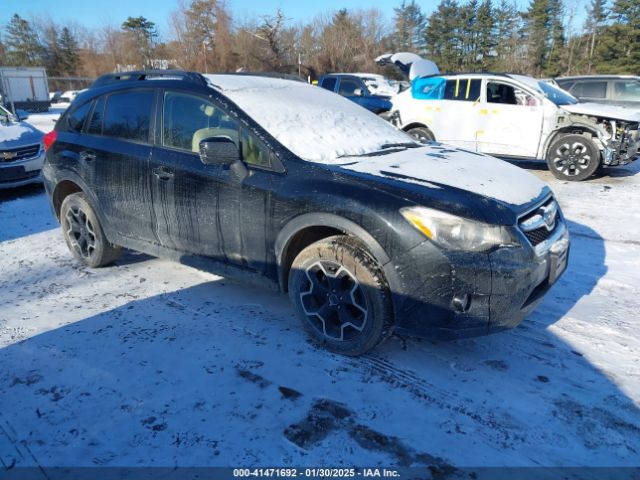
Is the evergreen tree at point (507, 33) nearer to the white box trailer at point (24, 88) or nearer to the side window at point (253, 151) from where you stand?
the white box trailer at point (24, 88)

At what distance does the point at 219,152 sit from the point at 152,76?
133 centimetres

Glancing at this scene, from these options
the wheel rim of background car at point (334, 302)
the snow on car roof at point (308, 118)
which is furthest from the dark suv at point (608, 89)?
the wheel rim of background car at point (334, 302)

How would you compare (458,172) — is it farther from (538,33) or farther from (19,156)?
(538,33)

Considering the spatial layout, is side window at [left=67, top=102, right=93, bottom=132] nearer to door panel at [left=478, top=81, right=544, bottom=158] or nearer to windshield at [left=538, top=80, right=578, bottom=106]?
door panel at [left=478, top=81, right=544, bottom=158]

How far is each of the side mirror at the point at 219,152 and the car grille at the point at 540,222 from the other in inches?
71.4

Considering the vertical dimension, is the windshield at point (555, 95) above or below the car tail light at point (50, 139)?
above

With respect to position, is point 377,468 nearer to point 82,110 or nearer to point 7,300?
point 7,300

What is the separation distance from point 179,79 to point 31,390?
2.35 m

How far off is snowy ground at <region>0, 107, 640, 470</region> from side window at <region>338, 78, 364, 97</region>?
10.8 meters

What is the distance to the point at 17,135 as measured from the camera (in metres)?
7.82

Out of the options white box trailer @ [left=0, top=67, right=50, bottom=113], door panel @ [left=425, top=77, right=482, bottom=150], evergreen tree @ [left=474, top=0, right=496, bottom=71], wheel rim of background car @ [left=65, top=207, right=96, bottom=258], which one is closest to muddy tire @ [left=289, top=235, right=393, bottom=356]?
wheel rim of background car @ [left=65, top=207, right=96, bottom=258]

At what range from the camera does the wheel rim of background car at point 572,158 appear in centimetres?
806

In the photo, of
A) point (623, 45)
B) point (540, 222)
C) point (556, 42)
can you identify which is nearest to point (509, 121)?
point (540, 222)

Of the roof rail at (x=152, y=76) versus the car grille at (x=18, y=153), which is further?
the car grille at (x=18, y=153)
